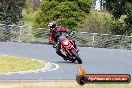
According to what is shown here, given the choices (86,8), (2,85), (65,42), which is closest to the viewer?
(2,85)

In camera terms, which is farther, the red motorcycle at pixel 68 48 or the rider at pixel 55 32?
the rider at pixel 55 32

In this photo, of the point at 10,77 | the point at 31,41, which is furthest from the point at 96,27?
the point at 10,77

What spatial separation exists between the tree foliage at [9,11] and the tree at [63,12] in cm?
215

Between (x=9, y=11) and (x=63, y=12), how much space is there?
16.4 feet

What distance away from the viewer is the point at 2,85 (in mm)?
10336

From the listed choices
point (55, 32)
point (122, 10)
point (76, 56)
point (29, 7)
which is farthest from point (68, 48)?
point (29, 7)

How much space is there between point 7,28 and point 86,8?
11.9m

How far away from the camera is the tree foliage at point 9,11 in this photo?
36628 mm

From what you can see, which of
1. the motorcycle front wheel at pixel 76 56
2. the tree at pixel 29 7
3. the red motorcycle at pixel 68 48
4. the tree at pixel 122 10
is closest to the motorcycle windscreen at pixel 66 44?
the red motorcycle at pixel 68 48

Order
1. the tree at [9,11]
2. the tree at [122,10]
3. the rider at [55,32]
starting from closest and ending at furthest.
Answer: the rider at [55,32], the tree at [122,10], the tree at [9,11]

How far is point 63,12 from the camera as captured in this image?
41188 mm

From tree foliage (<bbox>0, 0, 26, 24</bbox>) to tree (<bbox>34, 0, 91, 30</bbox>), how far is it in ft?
7.05

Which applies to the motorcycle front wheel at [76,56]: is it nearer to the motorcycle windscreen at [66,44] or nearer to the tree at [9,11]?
the motorcycle windscreen at [66,44]

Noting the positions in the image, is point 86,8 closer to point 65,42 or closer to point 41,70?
point 65,42
